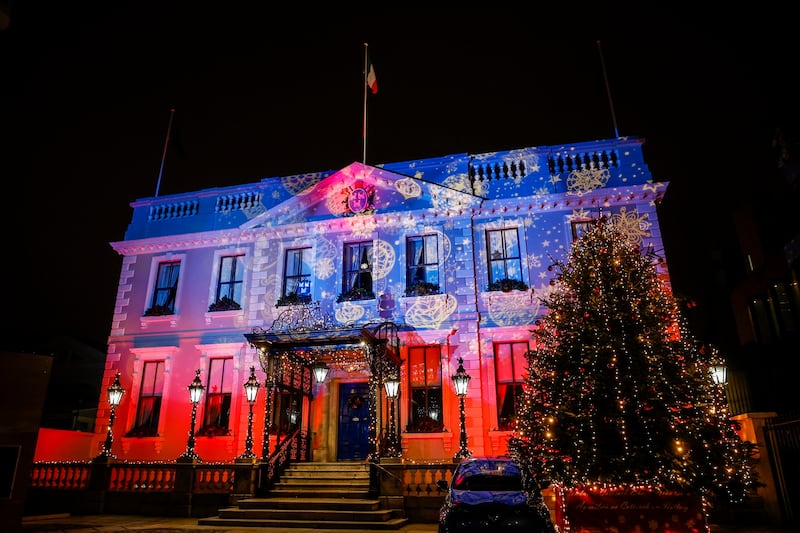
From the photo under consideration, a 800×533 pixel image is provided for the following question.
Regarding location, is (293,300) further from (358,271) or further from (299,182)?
(299,182)

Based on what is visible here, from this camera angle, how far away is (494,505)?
880cm

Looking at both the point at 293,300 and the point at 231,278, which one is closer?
the point at 293,300

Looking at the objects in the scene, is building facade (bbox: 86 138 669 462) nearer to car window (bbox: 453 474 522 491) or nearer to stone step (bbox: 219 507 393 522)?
stone step (bbox: 219 507 393 522)

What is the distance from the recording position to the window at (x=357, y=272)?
1803 centimetres

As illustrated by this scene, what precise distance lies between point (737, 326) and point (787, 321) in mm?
4783

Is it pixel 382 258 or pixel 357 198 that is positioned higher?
pixel 357 198

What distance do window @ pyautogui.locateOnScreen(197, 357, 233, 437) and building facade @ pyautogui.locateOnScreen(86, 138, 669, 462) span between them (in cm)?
4

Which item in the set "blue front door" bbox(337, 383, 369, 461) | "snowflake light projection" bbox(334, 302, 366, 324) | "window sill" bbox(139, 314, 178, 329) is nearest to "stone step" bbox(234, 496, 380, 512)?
"blue front door" bbox(337, 383, 369, 461)

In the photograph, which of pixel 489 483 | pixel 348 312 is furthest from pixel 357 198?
pixel 489 483

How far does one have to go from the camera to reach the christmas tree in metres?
10.4

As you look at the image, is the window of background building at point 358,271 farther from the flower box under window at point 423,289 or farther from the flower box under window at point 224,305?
the flower box under window at point 224,305

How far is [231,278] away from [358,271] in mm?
4948

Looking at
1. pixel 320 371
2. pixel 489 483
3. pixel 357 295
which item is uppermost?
pixel 357 295

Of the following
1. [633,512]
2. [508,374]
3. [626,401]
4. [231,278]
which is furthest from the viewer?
[231,278]
